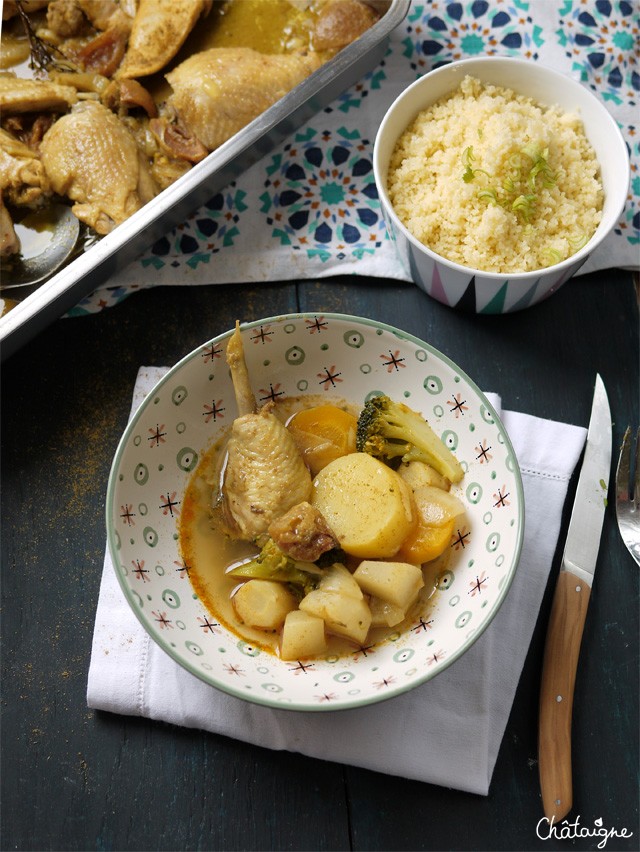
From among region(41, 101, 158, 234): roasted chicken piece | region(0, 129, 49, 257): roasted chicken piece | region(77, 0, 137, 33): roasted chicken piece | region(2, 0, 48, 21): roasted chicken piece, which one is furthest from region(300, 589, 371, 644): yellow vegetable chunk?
region(2, 0, 48, 21): roasted chicken piece

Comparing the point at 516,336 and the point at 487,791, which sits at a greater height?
the point at 516,336

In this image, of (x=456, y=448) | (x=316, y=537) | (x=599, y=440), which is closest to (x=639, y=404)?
(x=599, y=440)

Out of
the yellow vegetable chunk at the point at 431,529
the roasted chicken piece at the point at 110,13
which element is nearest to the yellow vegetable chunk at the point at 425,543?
the yellow vegetable chunk at the point at 431,529

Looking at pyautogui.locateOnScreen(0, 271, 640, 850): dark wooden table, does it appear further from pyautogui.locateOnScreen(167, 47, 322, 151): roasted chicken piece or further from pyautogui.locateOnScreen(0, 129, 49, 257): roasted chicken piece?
pyautogui.locateOnScreen(167, 47, 322, 151): roasted chicken piece

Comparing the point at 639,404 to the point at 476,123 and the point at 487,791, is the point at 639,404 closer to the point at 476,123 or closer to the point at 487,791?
the point at 476,123

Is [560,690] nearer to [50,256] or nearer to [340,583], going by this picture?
[340,583]

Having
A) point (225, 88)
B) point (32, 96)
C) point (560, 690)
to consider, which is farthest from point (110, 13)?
point (560, 690)

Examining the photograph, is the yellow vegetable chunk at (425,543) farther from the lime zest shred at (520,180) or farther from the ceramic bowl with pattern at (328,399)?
the lime zest shred at (520,180)
